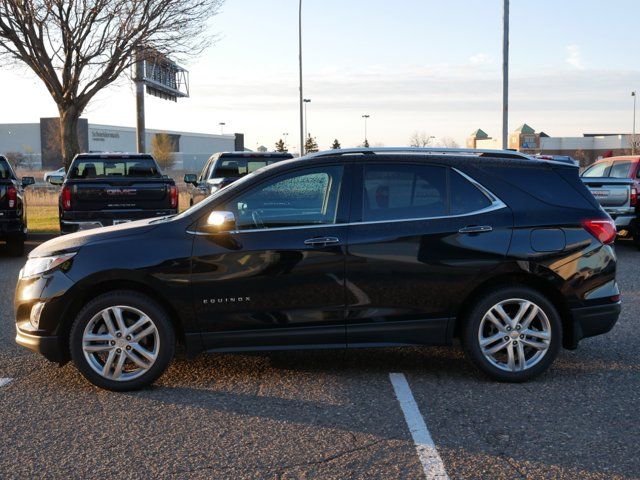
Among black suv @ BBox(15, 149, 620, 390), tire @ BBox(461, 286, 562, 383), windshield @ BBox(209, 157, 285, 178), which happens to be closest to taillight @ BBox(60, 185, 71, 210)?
windshield @ BBox(209, 157, 285, 178)

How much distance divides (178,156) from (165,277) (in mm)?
109430

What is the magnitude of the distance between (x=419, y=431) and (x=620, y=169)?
1261cm

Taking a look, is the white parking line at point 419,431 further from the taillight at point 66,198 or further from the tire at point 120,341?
the taillight at point 66,198

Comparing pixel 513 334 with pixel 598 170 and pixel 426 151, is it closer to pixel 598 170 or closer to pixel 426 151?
pixel 426 151

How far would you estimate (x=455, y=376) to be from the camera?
19.1ft

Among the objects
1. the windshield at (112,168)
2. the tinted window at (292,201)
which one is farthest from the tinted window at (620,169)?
the tinted window at (292,201)

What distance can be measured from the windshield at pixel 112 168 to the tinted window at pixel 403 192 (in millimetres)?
8834

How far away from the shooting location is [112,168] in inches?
546

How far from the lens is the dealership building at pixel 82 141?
102 m

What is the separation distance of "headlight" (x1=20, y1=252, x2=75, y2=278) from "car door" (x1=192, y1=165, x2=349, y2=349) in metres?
0.94

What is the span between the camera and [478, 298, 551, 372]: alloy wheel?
18.3 feet

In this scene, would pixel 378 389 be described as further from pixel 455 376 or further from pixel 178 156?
pixel 178 156

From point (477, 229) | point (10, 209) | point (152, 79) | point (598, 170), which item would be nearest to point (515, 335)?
point (477, 229)

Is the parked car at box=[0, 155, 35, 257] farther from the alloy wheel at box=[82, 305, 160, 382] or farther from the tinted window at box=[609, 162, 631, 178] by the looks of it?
the tinted window at box=[609, 162, 631, 178]
